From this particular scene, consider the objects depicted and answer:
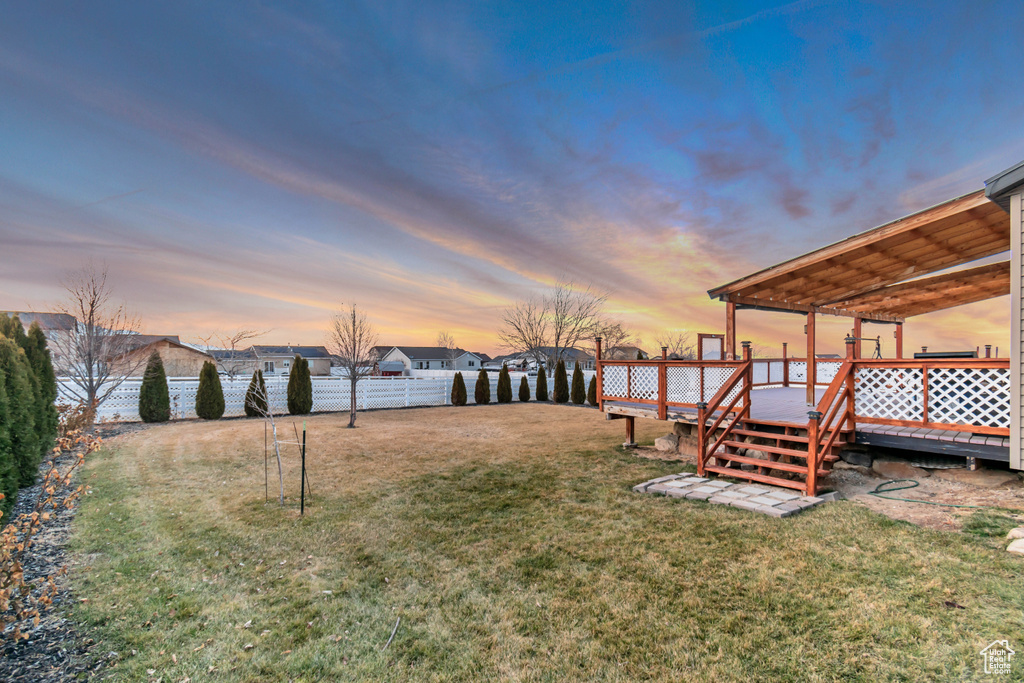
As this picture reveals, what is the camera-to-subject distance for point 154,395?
12.2 m

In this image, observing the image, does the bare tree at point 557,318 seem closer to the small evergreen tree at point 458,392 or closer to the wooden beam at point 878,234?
the small evergreen tree at point 458,392

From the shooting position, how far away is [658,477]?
604cm

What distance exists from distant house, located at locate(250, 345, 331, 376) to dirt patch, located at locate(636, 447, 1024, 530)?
1521 inches

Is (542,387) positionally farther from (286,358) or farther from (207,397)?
(286,358)

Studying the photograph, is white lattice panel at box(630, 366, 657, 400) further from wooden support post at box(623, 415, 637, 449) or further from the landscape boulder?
the landscape boulder

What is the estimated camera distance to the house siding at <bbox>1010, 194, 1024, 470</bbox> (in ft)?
12.9

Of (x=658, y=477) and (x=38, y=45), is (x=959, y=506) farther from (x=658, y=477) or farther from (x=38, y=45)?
(x=38, y=45)

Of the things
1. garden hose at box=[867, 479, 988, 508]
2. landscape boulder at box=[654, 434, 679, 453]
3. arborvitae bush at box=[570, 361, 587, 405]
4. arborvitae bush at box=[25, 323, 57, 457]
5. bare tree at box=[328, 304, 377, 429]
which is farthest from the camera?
arborvitae bush at box=[570, 361, 587, 405]

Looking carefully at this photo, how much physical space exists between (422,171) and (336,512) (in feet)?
26.0

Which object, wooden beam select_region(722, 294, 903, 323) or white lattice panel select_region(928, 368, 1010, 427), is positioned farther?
wooden beam select_region(722, 294, 903, 323)

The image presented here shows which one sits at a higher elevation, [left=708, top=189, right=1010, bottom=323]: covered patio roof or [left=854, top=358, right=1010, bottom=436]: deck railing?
[left=708, top=189, right=1010, bottom=323]: covered patio roof

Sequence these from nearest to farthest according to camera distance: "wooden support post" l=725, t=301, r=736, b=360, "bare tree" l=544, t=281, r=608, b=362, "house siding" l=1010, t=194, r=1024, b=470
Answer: "house siding" l=1010, t=194, r=1024, b=470, "wooden support post" l=725, t=301, r=736, b=360, "bare tree" l=544, t=281, r=608, b=362

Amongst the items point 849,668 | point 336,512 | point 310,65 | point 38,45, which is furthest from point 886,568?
point 38,45

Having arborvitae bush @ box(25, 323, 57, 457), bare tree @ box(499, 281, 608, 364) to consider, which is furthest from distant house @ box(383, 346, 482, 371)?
arborvitae bush @ box(25, 323, 57, 457)
